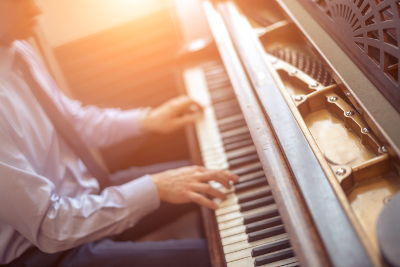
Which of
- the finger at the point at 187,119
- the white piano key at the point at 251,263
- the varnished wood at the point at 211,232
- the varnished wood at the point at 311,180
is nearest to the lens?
the varnished wood at the point at 311,180

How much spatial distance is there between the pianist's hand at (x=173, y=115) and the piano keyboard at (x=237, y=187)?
7 cm

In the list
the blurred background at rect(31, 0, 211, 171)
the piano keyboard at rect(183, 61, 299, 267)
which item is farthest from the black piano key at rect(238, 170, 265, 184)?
the blurred background at rect(31, 0, 211, 171)

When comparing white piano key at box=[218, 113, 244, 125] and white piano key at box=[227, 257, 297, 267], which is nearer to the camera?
white piano key at box=[227, 257, 297, 267]

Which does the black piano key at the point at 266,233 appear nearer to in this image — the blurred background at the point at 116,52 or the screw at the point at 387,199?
the screw at the point at 387,199

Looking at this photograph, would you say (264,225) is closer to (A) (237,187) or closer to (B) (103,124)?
(A) (237,187)

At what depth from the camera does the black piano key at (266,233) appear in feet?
3.61

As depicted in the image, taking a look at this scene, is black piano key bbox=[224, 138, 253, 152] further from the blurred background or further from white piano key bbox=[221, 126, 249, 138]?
the blurred background

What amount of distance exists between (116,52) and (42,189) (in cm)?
150

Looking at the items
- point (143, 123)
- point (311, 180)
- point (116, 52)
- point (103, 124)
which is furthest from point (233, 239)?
point (116, 52)

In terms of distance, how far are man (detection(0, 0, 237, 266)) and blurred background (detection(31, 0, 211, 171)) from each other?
79 centimetres

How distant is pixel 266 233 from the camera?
1.10 meters

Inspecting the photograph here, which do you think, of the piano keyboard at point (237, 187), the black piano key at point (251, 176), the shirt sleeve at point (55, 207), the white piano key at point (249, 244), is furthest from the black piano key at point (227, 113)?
the white piano key at point (249, 244)

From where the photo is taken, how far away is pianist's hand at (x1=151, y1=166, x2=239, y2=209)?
1265mm

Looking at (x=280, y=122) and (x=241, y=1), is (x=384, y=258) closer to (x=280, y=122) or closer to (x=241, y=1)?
(x=280, y=122)
